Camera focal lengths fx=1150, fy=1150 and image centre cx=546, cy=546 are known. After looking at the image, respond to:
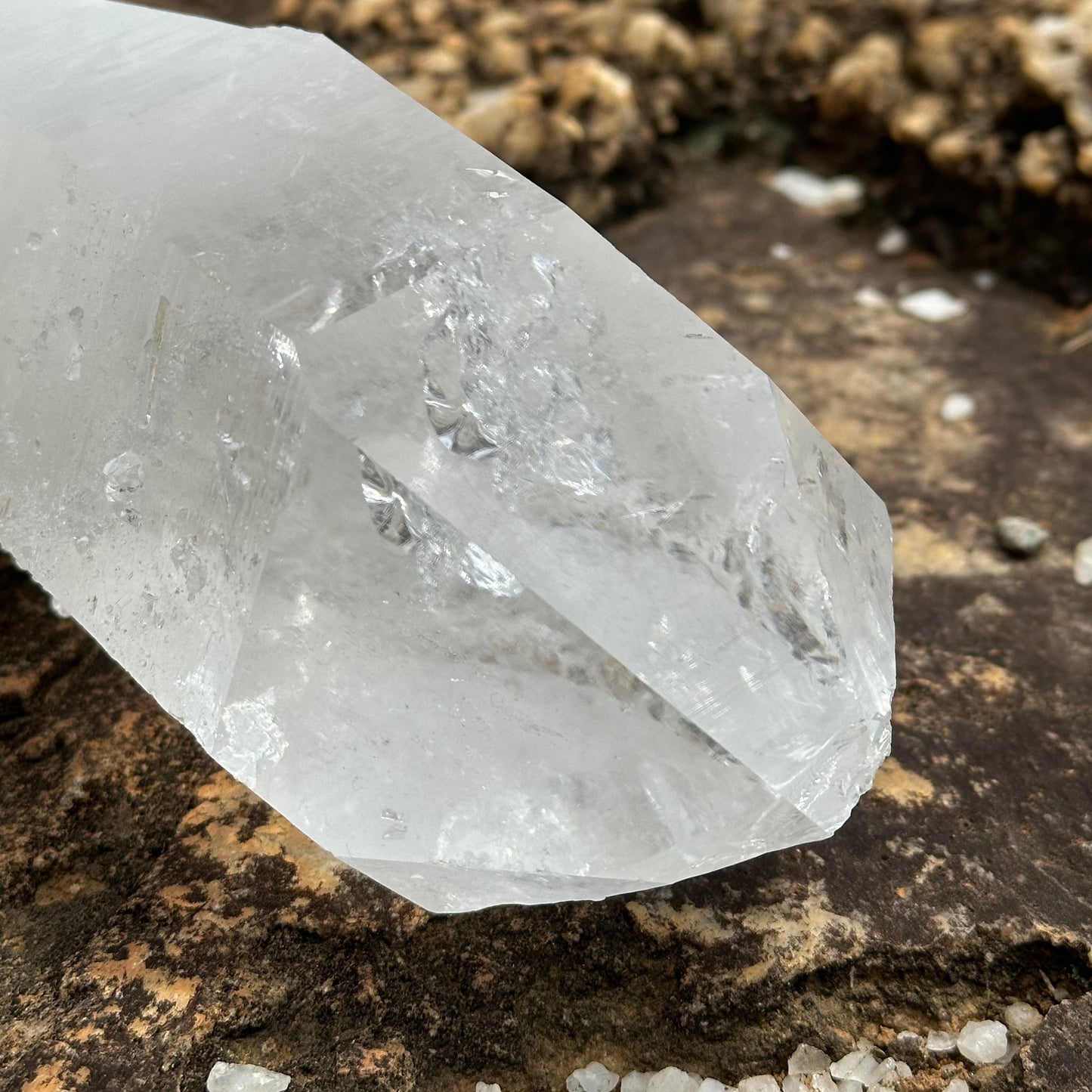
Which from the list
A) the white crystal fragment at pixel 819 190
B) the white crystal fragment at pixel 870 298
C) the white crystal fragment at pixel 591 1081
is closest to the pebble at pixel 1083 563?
the white crystal fragment at pixel 870 298

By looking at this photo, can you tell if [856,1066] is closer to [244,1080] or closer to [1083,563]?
[244,1080]

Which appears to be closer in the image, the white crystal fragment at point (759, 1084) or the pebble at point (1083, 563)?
the white crystal fragment at point (759, 1084)

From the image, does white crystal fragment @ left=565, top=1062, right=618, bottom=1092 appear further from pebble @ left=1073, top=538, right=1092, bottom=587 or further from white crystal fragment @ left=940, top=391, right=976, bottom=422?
white crystal fragment @ left=940, top=391, right=976, bottom=422

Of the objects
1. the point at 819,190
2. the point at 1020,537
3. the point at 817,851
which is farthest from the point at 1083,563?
the point at 819,190

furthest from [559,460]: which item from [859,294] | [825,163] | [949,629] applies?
[825,163]

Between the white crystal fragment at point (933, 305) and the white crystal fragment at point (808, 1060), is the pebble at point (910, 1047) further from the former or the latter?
the white crystal fragment at point (933, 305)

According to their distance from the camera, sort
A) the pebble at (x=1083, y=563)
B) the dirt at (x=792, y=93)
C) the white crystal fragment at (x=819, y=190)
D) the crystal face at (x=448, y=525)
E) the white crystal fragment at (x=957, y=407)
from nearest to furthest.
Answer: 1. the crystal face at (x=448, y=525)
2. the pebble at (x=1083, y=563)
3. the white crystal fragment at (x=957, y=407)
4. the dirt at (x=792, y=93)
5. the white crystal fragment at (x=819, y=190)

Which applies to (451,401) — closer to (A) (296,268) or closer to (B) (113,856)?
(A) (296,268)
